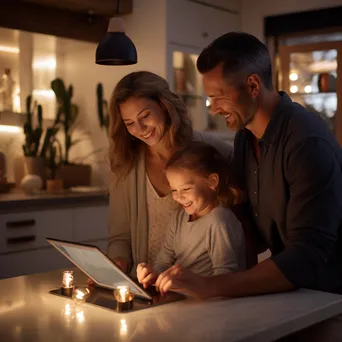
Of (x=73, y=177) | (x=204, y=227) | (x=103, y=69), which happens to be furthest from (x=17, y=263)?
(x=204, y=227)

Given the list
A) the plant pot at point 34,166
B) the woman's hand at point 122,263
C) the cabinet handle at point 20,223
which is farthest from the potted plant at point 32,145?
the woman's hand at point 122,263

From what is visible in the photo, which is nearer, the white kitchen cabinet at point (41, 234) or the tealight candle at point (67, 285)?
the tealight candle at point (67, 285)

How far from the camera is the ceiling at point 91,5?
4.03 meters

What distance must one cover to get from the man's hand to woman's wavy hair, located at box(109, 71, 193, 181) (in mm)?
688

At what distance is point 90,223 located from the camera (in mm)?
4066

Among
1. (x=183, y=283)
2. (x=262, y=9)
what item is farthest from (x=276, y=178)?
(x=262, y=9)

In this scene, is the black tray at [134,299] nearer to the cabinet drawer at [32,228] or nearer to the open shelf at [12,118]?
the cabinet drawer at [32,228]

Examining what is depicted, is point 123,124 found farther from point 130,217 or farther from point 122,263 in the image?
point 122,263

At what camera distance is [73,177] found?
4.52 m

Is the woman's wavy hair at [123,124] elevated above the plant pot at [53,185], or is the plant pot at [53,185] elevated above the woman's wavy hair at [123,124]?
the woman's wavy hair at [123,124]

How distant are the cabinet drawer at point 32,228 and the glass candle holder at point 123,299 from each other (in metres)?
2.18

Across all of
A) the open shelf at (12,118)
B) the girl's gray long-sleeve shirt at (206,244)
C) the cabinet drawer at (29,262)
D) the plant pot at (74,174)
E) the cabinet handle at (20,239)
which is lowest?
the cabinet drawer at (29,262)

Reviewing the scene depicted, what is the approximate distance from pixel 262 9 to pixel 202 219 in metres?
3.26

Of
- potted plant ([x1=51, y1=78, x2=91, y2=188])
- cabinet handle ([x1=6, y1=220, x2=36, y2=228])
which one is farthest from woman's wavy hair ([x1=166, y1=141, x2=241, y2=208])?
potted plant ([x1=51, y1=78, x2=91, y2=188])
